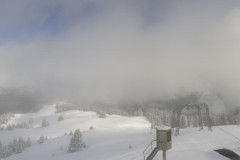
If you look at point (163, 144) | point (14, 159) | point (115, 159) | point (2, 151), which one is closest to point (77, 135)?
point (14, 159)

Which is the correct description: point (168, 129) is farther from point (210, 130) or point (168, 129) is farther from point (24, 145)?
point (24, 145)

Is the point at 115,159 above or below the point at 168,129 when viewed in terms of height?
below

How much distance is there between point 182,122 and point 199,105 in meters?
86.0

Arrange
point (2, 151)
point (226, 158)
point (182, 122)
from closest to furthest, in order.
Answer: point (226, 158), point (2, 151), point (182, 122)

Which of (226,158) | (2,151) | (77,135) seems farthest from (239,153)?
(2,151)

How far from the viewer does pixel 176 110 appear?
2566 inches

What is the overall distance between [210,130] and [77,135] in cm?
5230

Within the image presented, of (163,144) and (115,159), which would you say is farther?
(115,159)

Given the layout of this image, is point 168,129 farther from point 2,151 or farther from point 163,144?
point 2,151

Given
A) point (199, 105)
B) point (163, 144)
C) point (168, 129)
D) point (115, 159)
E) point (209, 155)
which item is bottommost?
point (115, 159)

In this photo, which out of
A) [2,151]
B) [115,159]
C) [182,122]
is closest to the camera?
[115,159]

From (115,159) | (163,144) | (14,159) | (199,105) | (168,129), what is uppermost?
(199,105)

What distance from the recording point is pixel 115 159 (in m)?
42.2

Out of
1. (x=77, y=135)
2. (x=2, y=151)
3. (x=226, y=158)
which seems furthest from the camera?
(x=2, y=151)
